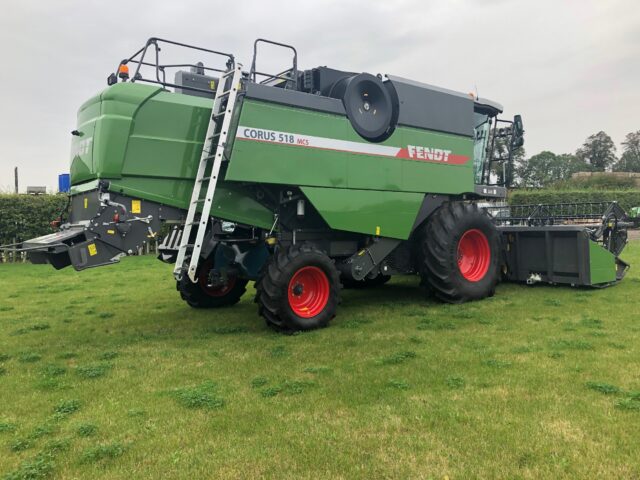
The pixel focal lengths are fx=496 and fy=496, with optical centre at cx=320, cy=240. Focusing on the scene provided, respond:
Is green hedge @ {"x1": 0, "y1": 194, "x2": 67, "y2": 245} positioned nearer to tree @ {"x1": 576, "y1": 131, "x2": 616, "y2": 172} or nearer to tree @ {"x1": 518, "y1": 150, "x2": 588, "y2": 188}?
tree @ {"x1": 518, "y1": 150, "x2": 588, "y2": 188}

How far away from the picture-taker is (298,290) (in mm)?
6531

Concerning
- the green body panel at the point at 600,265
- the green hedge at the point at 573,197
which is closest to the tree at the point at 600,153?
the green hedge at the point at 573,197

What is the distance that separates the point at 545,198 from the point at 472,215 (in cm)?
2222

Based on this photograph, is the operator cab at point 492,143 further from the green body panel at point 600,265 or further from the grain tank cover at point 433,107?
the green body panel at point 600,265

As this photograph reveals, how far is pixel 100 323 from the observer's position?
7.31 metres

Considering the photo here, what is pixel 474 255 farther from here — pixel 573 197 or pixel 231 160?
pixel 573 197

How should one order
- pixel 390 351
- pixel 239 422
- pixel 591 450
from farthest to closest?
pixel 390 351 < pixel 239 422 < pixel 591 450

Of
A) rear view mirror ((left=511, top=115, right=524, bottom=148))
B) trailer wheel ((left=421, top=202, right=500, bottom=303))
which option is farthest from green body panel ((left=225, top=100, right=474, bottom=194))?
rear view mirror ((left=511, top=115, right=524, bottom=148))

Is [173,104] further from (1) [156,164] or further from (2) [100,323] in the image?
(2) [100,323]

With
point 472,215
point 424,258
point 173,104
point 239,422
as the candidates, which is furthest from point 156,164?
point 472,215

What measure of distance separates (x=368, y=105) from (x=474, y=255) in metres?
3.35

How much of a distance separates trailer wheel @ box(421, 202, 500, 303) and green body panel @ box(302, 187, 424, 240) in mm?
482

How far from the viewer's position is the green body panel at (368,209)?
21.9ft

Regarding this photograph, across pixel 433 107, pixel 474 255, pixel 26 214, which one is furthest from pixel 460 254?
pixel 26 214
